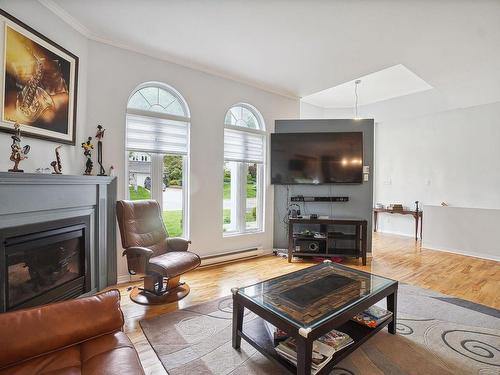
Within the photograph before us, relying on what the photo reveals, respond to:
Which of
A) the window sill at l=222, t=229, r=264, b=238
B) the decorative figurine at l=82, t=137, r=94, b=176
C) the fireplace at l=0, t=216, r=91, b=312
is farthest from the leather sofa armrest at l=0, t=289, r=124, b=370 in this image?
the window sill at l=222, t=229, r=264, b=238

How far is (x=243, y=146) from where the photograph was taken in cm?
411

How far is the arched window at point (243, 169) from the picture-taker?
13.1 feet

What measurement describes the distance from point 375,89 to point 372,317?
437cm

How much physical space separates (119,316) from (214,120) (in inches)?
114

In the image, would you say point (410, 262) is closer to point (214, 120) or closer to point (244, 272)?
point (244, 272)

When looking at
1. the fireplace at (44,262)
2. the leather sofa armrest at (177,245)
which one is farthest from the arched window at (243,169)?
the fireplace at (44,262)

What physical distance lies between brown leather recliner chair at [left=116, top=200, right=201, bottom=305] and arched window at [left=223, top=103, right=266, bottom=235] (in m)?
1.25

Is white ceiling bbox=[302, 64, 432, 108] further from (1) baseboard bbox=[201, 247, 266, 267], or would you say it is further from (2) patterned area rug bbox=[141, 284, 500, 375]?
(2) patterned area rug bbox=[141, 284, 500, 375]

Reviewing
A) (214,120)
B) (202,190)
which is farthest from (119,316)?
(214,120)

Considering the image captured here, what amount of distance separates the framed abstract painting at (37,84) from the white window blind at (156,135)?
652 millimetres

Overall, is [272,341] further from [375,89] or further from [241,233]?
[375,89]

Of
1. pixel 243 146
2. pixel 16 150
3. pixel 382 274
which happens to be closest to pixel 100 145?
pixel 16 150

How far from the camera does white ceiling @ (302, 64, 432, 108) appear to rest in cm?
415

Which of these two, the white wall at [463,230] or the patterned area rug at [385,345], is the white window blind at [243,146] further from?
the white wall at [463,230]
